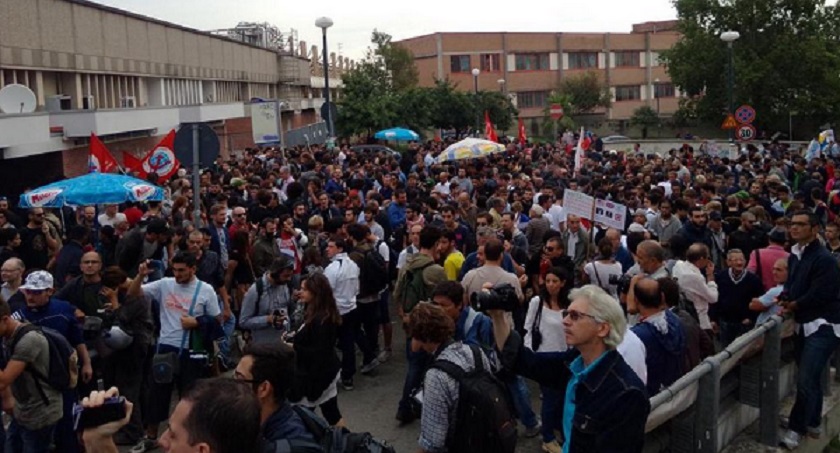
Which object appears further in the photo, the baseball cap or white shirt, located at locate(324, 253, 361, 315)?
white shirt, located at locate(324, 253, 361, 315)

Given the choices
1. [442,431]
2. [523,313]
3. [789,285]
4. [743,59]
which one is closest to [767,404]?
[789,285]

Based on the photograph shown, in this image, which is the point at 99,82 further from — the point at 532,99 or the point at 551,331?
the point at 532,99

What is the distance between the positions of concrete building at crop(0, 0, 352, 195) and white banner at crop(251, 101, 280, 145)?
12.5 feet

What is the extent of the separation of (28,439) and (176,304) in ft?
5.46

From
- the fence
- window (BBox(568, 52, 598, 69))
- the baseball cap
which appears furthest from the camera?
window (BBox(568, 52, 598, 69))

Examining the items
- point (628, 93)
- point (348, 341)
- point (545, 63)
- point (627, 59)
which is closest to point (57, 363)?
point (348, 341)

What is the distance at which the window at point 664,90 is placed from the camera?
79.8 meters

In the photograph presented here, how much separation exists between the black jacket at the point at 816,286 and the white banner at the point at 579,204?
12.4 ft

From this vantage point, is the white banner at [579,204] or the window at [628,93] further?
the window at [628,93]

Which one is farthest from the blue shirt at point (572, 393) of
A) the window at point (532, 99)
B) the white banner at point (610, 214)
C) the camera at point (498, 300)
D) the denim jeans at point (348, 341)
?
the window at point (532, 99)

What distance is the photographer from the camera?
12.5 feet

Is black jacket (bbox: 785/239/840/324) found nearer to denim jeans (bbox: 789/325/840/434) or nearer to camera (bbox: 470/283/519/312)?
denim jeans (bbox: 789/325/840/434)

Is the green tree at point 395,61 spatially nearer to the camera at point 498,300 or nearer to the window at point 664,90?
the window at point 664,90

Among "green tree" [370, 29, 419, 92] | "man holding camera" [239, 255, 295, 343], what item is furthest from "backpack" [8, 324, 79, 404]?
"green tree" [370, 29, 419, 92]
